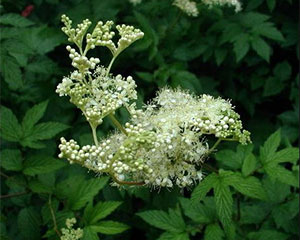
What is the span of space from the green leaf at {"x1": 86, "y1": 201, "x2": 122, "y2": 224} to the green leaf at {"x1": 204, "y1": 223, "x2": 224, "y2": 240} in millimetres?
493

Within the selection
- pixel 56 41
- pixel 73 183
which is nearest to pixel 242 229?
pixel 73 183

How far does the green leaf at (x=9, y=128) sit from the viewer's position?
280cm

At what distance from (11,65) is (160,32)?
4.71 ft

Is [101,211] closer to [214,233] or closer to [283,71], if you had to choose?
[214,233]

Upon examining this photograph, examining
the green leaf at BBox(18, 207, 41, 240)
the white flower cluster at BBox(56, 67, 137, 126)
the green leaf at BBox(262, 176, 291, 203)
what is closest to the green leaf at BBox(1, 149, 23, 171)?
the green leaf at BBox(18, 207, 41, 240)

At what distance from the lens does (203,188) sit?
213 centimetres

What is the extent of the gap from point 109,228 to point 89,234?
11cm

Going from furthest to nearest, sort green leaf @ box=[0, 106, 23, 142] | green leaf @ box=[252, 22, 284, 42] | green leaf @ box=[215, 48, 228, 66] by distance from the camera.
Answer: green leaf @ box=[215, 48, 228, 66], green leaf @ box=[252, 22, 284, 42], green leaf @ box=[0, 106, 23, 142]

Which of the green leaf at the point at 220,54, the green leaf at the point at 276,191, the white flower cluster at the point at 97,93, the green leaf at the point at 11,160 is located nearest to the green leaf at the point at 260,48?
the green leaf at the point at 220,54

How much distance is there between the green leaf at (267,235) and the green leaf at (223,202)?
0.61 m

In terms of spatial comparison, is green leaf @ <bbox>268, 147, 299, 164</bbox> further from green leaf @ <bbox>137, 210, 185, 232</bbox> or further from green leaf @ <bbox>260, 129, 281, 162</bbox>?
green leaf @ <bbox>137, 210, 185, 232</bbox>

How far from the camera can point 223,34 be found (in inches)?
153

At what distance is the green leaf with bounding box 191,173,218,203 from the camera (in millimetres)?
2105

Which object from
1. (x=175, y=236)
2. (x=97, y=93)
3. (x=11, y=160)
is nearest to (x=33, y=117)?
(x=11, y=160)
